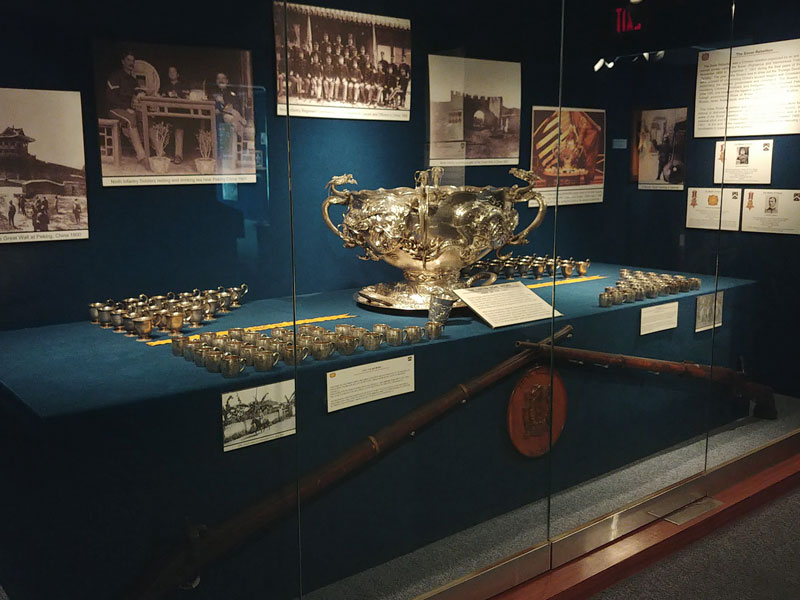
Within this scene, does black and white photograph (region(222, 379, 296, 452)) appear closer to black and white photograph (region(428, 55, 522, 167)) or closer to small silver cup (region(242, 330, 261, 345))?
small silver cup (region(242, 330, 261, 345))

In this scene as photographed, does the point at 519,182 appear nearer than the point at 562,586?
Yes

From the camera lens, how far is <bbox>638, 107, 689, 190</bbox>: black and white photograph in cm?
267

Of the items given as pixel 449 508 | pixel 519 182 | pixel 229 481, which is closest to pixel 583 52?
pixel 519 182

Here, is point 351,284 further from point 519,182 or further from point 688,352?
point 688,352

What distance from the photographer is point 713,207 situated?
308 cm

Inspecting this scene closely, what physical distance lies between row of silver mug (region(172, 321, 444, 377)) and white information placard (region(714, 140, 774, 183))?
175cm

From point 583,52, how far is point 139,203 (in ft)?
4.78

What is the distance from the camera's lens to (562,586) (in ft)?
8.17

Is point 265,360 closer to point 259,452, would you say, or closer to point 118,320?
point 259,452

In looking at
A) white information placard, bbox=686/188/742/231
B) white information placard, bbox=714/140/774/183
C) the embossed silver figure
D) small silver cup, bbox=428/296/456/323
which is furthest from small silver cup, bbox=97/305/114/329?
white information placard, bbox=714/140/774/183

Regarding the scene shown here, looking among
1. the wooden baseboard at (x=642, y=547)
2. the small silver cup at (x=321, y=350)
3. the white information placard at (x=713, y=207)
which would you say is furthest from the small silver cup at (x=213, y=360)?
the white information placard at (x=713, y=207)

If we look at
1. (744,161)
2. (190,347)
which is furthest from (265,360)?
(744,161)

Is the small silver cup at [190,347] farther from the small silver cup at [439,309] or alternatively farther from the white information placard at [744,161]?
the white information placard at [744,161]

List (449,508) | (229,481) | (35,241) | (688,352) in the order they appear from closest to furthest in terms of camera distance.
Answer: (35,241) → (229,481) → (449,508) → (688,352)
